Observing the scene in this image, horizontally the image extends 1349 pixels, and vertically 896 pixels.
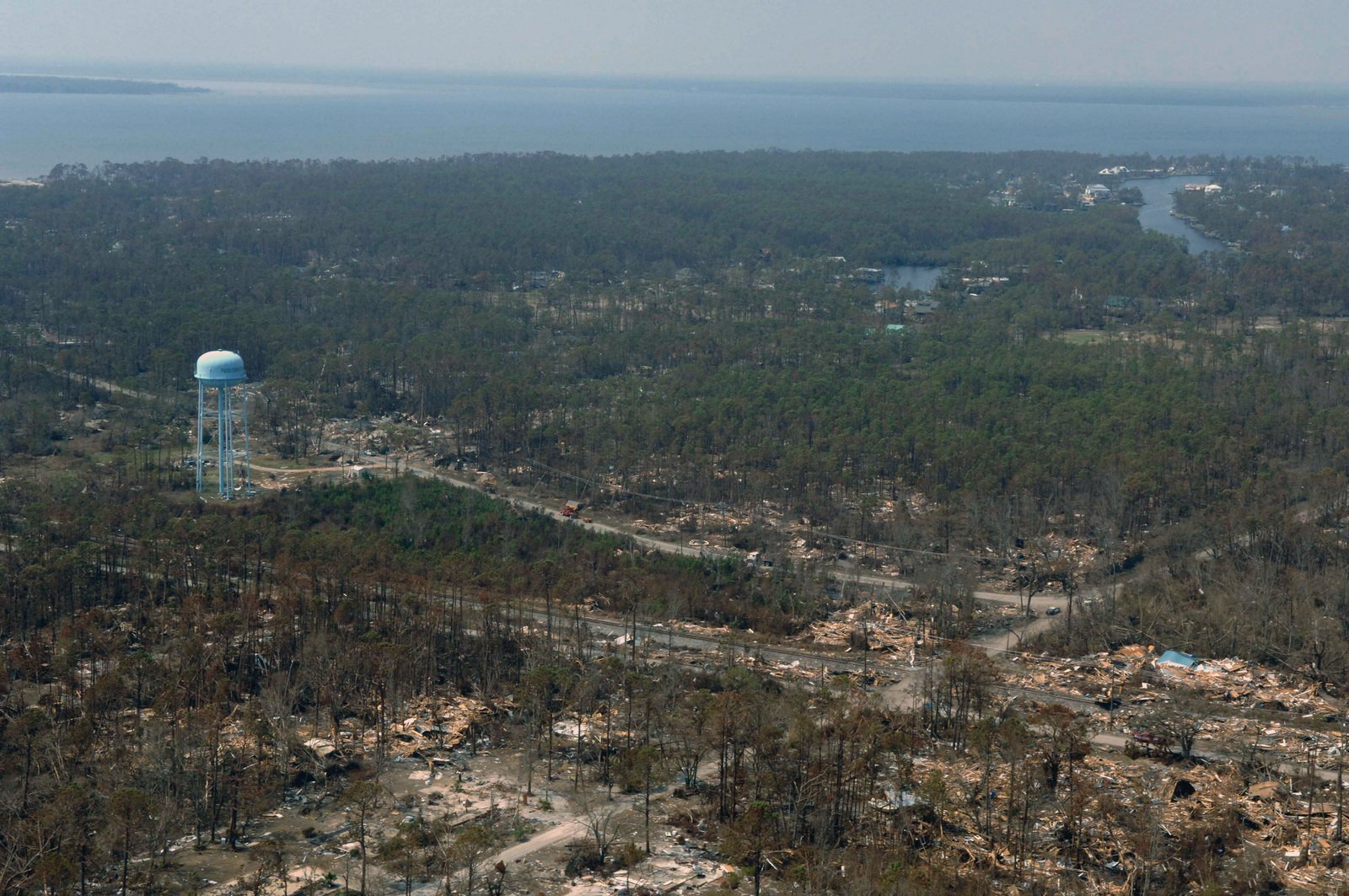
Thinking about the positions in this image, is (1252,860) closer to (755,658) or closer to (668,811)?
(668,811)

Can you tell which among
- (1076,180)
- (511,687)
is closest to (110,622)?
(511,687)

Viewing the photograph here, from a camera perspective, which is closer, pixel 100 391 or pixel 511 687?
pixel 511 687

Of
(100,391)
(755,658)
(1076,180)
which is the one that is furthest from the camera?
(1076,180)

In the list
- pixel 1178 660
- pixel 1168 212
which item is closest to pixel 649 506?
pixel 1178 660

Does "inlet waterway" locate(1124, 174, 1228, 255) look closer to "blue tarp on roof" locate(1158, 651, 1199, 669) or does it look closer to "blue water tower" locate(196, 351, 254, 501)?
"blue tarp on roof" locate(1158, 651, 1199, 669)

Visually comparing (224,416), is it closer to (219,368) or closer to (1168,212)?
(219,368)

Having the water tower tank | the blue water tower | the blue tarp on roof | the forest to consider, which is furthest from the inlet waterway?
the water tower tank

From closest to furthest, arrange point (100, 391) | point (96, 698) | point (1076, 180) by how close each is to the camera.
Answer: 1. point (96, 698)
2. point (100, 391)
3. point (1076, 180)

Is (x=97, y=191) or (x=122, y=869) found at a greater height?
(x=97, y=191)
